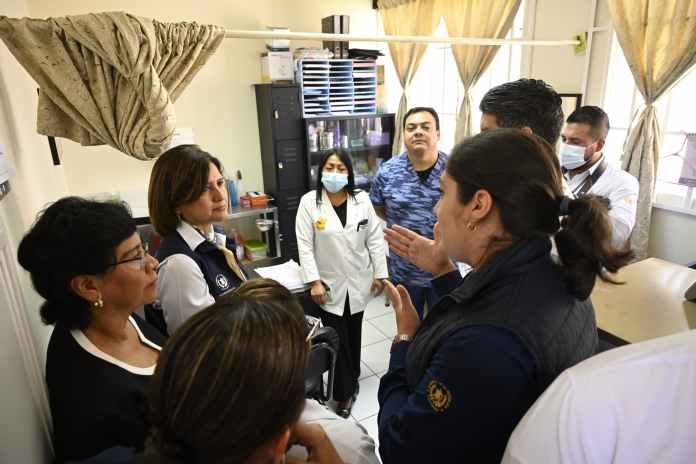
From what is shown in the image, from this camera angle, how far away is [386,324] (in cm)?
360

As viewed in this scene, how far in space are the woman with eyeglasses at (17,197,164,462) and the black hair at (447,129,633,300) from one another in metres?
0.84

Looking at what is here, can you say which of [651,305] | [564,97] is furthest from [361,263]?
[564,97]

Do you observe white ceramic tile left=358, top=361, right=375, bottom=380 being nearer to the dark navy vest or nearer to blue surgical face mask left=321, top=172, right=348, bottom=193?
blue surgical face mask left=321, top=172, right=348, bottom=193

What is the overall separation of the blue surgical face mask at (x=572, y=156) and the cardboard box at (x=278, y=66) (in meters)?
2.46

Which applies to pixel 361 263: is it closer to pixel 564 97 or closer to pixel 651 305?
pixel 651 305

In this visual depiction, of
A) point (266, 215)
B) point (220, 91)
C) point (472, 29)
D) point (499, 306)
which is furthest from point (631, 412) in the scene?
point (220, 91)

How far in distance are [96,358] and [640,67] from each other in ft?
10.2

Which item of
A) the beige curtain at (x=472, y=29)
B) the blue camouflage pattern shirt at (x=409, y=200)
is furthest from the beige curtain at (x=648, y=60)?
the blue camouflage pattern shirt at (x=409, y=200)

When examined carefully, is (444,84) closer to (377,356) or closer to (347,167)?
(347,167)

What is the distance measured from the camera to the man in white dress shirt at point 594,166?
7.14 feet

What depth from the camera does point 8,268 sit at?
0.99 meters

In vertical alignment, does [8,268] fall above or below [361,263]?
above

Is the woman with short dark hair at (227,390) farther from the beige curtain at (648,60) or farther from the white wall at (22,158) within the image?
the beige curtain at (648,60)

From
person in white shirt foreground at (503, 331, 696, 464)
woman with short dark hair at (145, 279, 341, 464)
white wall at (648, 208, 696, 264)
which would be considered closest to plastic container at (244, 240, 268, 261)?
white wall at (648, 208, 696, 264)
